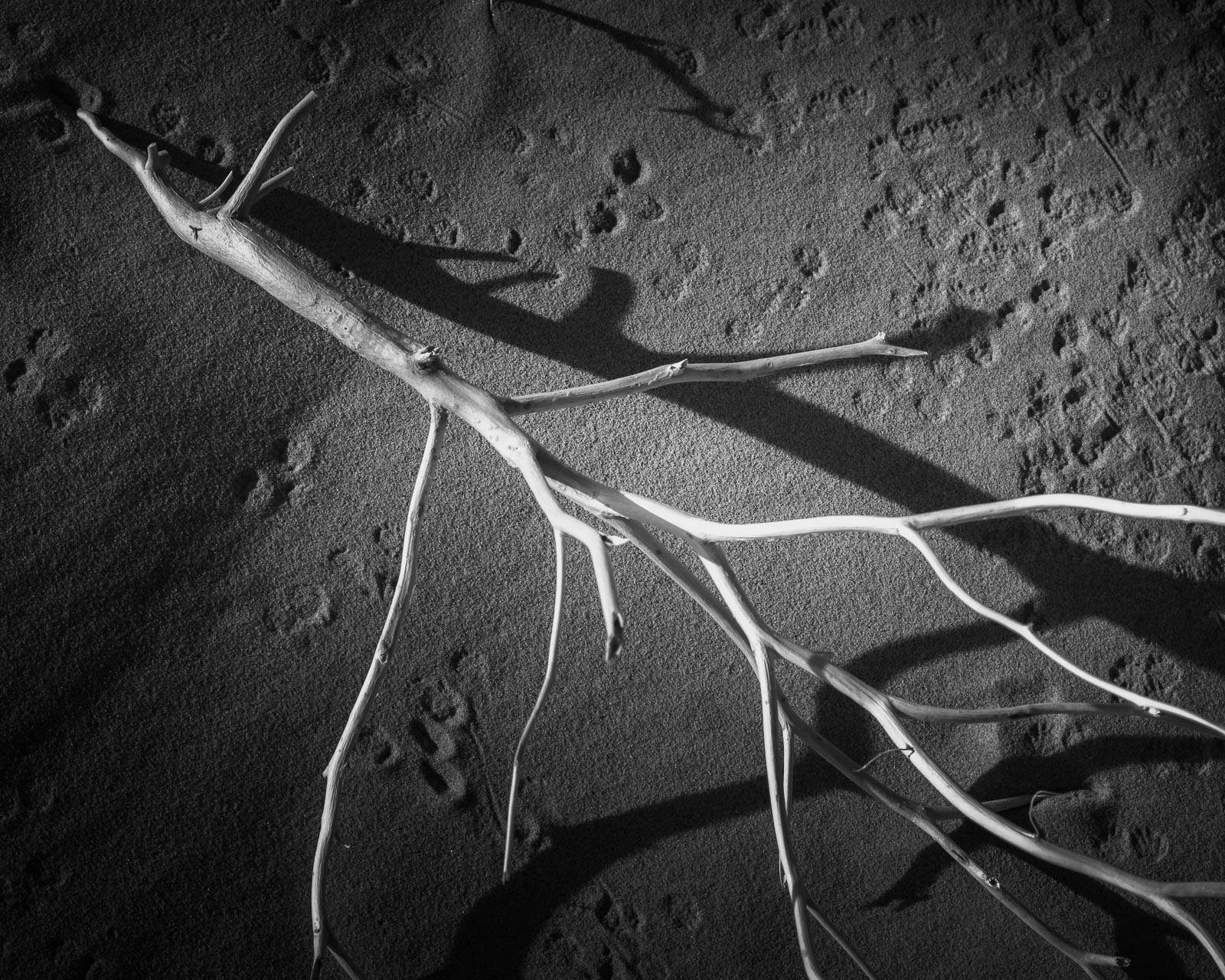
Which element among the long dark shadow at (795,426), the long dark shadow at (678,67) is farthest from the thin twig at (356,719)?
the long dark shadow at (678,67)

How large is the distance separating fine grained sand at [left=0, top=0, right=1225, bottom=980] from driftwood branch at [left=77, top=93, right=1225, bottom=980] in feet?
0.31

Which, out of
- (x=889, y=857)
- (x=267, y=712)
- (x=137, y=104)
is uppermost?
(x=137, y=104)

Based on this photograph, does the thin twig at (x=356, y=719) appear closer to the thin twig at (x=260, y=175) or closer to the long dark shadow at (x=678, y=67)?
the thin twig at (x=260, y=175)

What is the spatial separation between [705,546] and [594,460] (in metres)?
0.35

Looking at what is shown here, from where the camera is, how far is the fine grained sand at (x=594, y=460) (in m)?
1.33

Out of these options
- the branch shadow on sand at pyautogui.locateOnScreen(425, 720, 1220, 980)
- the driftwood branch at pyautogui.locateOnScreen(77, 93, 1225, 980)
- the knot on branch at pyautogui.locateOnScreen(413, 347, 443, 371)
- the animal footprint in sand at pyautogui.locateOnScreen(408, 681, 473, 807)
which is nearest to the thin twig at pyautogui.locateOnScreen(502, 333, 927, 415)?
the driftwood branch at pyautogui.locateOnScreen(77, 93, 1225, 980)

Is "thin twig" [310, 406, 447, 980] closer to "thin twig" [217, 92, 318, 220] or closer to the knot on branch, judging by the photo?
the knot on branch

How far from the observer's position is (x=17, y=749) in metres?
1.29

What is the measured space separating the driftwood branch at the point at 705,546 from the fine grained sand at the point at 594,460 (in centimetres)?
9

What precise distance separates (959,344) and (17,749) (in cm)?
160

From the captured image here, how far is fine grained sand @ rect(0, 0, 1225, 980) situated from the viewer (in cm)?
133

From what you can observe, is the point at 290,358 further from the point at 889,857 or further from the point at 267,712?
the point at 889,857

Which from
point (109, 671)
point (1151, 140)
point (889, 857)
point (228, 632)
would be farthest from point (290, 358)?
point (1151, 140)

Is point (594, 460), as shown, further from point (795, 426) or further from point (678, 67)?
point (678, 67)
